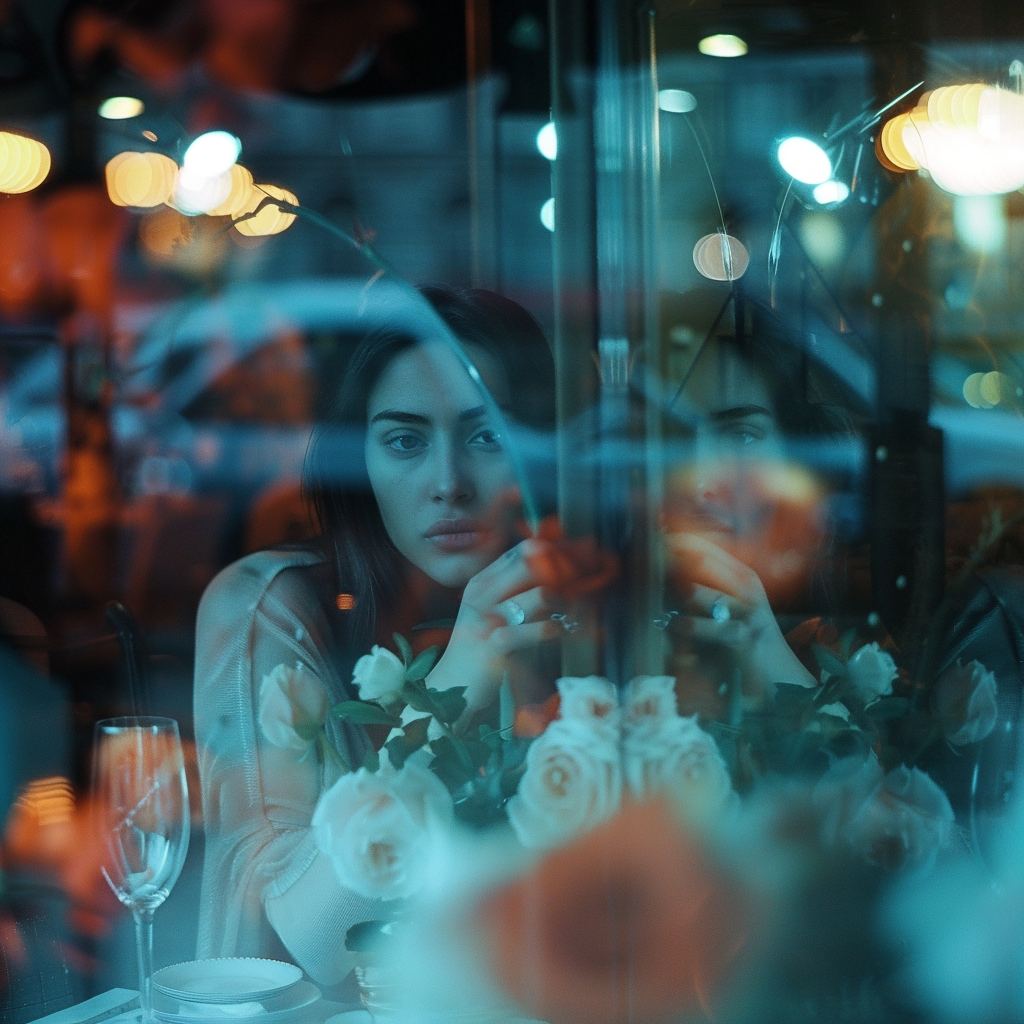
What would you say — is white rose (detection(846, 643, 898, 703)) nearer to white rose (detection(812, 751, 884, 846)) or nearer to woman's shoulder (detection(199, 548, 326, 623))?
white rose (detection(812, 751, 884, 846))

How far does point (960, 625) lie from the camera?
945 mm

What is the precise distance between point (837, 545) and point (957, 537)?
10 centimetres

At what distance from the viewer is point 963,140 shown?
2.98 feet

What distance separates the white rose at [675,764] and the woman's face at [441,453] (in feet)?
0.69

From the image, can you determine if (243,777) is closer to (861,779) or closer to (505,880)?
(505,880)

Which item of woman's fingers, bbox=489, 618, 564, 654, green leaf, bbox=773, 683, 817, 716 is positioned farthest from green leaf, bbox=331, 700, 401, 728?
green leaf, bbox=773, 683, 817, 716

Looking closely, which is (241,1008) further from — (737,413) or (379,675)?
(737,413)

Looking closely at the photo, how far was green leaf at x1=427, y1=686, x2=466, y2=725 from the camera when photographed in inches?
35.3

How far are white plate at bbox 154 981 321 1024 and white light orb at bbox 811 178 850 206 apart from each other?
79 centimetres

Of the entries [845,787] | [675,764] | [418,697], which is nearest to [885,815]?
[845,787]

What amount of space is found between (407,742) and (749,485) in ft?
1.19

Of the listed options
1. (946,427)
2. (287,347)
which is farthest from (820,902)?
(287,347)

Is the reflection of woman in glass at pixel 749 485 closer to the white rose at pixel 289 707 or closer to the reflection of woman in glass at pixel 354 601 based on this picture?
the reflection of woman in glass at pixel 354 601

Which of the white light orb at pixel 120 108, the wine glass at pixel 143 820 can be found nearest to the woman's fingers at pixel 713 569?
the wine glass at pixel 143 820
